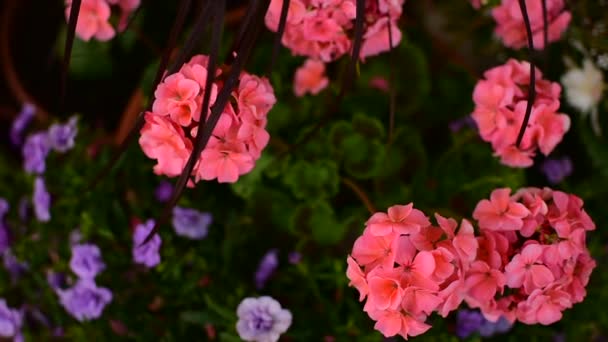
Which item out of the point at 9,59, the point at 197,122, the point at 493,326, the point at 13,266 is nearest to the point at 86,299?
the point at 13,266

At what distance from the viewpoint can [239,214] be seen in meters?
0.73

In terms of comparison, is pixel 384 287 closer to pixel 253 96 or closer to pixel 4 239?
pixel 253 96

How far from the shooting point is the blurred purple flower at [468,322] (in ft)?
2.01

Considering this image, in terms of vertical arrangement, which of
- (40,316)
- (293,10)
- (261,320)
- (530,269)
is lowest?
(40,316)

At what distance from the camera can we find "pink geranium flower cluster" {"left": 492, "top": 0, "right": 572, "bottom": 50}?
0.56m

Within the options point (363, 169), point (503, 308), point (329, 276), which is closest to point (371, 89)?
point (363, 169)

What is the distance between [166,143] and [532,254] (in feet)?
0.79

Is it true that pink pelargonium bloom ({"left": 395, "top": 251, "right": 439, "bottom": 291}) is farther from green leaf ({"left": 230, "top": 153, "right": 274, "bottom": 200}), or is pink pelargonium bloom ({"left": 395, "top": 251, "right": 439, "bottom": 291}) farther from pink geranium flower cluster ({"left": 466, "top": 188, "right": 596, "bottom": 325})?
green leaf ({"left": 230, "top": 153, "right": 274, "bottom": 200})

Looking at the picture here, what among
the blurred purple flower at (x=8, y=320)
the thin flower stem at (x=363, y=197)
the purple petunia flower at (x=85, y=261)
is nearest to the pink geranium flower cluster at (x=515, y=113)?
the thin flower stem at (x=363, y=197)

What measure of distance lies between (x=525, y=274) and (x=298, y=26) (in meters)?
0.23

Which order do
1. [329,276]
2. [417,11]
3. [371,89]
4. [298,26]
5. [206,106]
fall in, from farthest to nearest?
[417,11] → [371,89] → [329,276] → [298,26] → [206,106]

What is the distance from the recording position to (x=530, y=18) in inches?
22.4

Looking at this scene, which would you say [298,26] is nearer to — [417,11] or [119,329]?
[119,329]

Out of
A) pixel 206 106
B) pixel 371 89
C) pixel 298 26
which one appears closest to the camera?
pixel 206 106
